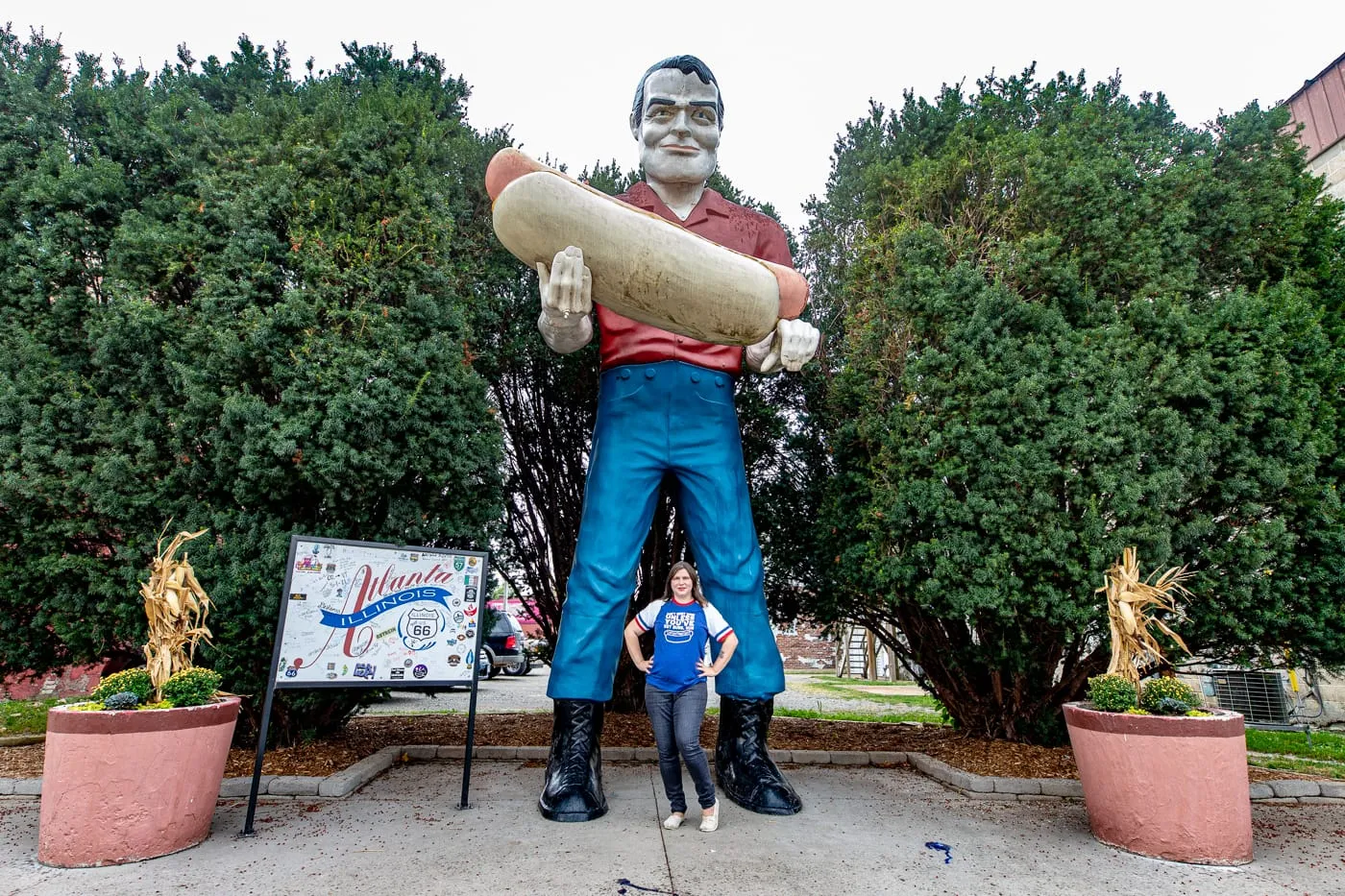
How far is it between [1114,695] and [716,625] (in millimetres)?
2007

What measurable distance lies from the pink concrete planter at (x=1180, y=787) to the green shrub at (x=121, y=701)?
456 cm

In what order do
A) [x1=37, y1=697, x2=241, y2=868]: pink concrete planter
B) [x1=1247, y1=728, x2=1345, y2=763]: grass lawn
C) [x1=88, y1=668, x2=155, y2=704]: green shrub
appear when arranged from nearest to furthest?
1. [x1=37, y1=697, x2=241, y2=868]: pink concrete planter
2. [x1=88, y1=668, x2=155, y2=704]: green shrub
3. [x1=1247, y1=728, x2=1345, y2=763]: grass lawn

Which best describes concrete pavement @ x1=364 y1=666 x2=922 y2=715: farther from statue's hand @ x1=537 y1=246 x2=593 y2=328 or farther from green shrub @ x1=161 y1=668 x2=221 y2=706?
statue's hand @ x1=537 y1=246 x2=593 y2=328

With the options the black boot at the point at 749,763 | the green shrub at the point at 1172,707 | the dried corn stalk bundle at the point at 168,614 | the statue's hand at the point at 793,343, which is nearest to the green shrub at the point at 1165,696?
the green shrub at the point at 1172,707

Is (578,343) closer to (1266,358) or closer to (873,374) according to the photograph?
(873,374)

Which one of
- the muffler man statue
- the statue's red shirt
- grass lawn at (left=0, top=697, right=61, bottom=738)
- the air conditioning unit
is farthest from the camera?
the air conditioning unit

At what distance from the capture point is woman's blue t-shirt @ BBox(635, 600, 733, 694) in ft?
12.0

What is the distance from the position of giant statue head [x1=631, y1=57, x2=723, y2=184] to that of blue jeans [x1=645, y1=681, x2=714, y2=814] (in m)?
3.01

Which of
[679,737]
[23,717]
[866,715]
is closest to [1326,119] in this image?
[866,715]

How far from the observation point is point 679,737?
3.61 m

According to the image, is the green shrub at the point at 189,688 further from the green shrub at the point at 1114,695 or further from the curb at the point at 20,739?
the green shrub at the point at 1114,695

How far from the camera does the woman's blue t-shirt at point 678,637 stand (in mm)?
3660

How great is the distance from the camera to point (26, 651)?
478 cm

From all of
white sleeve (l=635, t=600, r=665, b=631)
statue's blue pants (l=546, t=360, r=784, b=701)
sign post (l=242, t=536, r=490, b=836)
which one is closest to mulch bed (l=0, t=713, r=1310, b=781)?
sign post (l=242, t=536, r=490, b=836)
